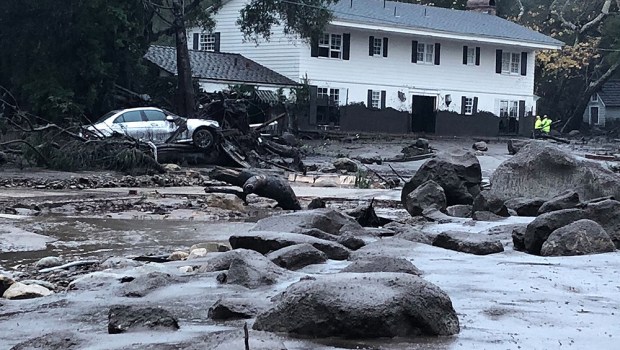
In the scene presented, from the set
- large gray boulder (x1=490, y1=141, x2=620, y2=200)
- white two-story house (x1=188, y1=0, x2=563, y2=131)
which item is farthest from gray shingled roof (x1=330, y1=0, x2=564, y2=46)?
large gray boulder (x1=490, y1=141, x2=620, y2=200)

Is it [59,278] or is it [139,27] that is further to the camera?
[139,27]

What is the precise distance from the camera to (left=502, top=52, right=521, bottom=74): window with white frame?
5453 cm

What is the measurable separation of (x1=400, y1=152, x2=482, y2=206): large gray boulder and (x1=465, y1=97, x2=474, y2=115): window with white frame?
34.6m

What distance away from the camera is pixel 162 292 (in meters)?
8.20

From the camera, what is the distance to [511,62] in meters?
55.0

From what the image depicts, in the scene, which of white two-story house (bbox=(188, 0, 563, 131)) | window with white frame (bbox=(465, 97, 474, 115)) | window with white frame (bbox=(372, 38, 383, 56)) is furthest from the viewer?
window with white frame (bbox=(465, 97, 474, 115))

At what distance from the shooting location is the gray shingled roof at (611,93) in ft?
230

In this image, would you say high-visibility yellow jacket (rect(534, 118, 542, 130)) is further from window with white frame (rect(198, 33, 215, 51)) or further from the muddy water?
the muddy water

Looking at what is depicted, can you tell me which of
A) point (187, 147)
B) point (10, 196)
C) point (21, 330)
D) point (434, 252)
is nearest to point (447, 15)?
point (187, 147)

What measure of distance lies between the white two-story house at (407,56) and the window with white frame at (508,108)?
0.20 ft

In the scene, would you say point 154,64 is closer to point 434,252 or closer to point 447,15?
point 447,15

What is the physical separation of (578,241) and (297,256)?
3.29m

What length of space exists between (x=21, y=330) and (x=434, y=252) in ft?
17.4

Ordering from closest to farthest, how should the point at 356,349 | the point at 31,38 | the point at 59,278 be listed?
the point at 356,349, the point at 59,278, the point at 31,38
